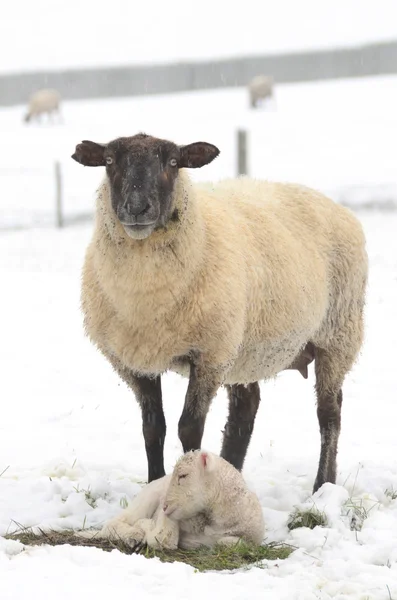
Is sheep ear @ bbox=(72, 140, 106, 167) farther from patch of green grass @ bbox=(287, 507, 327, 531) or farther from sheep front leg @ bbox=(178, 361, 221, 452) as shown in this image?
patch of green grass @ bbox=(287, 507, 327, 531)

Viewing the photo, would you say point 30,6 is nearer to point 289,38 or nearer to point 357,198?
point 289,38

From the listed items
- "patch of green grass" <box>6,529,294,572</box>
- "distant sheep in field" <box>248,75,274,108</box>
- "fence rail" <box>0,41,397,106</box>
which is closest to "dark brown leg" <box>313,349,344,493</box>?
"patch of green grass" <box>6,529,294,572</box>

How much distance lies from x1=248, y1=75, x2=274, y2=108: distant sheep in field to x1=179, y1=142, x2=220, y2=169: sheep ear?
26.0m

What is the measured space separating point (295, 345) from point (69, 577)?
2503mm

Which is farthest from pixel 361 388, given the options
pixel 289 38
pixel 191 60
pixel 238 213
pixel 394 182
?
pixel 289 38

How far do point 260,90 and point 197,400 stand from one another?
26516 millimetres

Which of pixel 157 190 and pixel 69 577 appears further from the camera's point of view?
pixel 157 190

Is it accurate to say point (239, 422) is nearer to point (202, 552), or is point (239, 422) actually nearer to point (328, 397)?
point (328, 397)

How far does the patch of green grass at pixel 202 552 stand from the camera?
4.71 m

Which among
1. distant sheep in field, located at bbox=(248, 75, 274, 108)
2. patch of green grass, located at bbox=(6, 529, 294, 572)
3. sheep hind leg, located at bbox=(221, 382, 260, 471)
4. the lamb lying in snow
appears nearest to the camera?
patch of green grass, located at bbox=(6, 529, 294, 572)

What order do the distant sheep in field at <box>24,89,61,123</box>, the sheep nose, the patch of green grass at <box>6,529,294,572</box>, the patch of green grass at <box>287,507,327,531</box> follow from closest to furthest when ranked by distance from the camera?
1. the patch of green grass at <box>6,529,294,572</box>
2. the sheep nose
3. the patch of green grass at <box>287,507,327,531</box>
4. the distant sheep in field at <box>24,89,61,123</box>

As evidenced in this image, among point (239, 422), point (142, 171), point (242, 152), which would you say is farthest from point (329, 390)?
point (242, 152)

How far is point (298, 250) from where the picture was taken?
20.7ft

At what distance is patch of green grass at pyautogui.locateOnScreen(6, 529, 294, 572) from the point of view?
4715 mm
